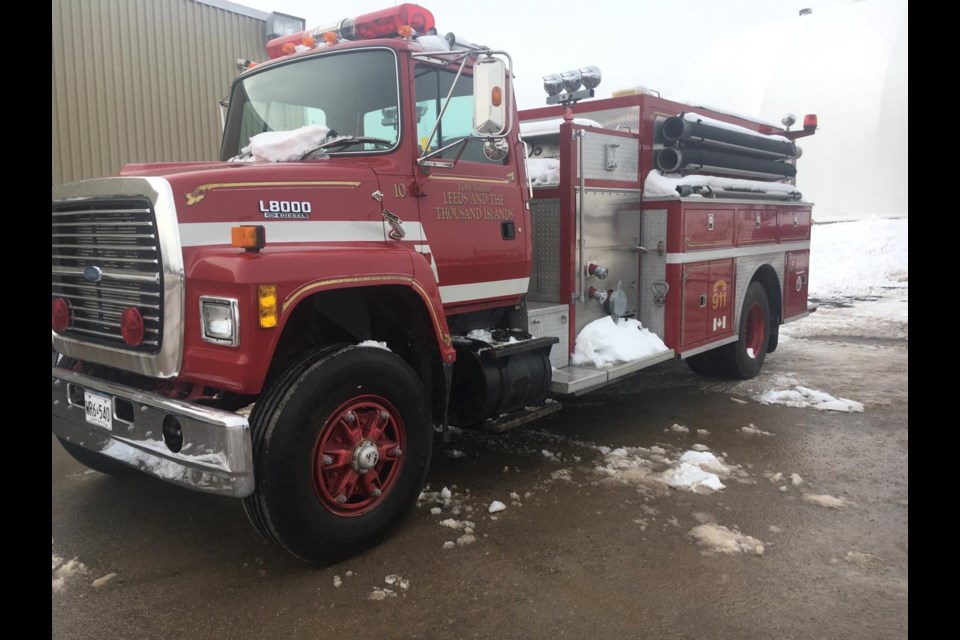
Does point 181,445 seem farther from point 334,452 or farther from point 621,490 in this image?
point 621,490

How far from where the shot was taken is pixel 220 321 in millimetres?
3010

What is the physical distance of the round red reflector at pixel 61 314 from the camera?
11.9 ft

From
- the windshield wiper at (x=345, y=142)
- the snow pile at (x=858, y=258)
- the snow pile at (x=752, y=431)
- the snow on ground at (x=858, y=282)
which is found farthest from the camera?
the snow pile at (x=858, y=258)

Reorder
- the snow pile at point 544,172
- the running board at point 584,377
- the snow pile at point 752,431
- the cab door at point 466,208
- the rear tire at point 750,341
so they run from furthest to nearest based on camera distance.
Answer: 1. the rear tire at point 750,341
2. the snow pile at point 752,431
3. the snow pile at point 544,172
4. the running board at point 584,377
5. the cab door at point 466,208

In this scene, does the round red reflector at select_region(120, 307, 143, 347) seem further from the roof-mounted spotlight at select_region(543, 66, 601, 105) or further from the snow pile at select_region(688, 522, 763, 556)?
the roof-mounted spotlight at select_region(543, 66, 601, 105)

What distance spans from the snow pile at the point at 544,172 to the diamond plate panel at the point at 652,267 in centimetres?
104

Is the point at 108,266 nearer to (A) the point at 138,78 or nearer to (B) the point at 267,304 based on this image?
(B) the point at 267,304

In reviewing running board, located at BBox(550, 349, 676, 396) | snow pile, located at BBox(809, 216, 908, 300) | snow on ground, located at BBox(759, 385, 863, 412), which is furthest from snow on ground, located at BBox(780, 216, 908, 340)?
running board, located at BBox(550, 349, 676, 396)

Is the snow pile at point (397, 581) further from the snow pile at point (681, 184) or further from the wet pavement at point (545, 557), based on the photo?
the snow pile at point (681, 184)

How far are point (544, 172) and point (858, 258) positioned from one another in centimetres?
1813

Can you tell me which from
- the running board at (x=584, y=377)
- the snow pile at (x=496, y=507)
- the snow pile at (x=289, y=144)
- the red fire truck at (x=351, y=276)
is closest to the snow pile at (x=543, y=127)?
the red fire truck at (x=351, y=276)

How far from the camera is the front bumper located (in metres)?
2.91
